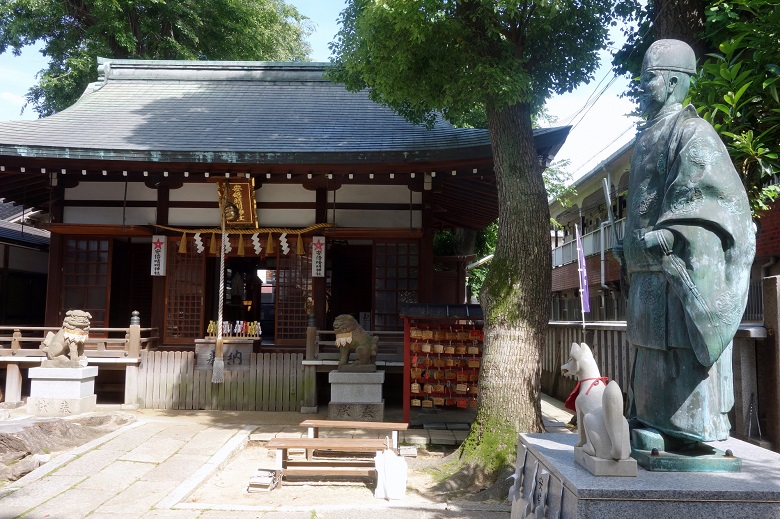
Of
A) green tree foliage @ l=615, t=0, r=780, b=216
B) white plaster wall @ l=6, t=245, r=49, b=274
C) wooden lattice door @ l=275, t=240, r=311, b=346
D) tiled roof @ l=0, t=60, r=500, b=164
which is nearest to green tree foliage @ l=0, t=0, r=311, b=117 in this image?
tiled roof @ l=0, t=60, r=500, b=164

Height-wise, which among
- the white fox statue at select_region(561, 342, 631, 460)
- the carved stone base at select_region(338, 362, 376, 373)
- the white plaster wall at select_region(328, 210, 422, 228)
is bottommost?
the carved stone base at select_region(338, 362, 376, 373)

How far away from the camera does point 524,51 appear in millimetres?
8008

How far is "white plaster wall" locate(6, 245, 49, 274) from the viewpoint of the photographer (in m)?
15.0

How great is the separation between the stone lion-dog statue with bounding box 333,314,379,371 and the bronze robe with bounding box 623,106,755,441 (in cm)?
638

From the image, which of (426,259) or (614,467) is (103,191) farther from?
(614,467)

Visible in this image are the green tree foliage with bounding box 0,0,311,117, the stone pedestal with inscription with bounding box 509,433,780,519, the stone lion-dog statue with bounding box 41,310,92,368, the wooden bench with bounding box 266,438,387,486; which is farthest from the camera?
the green tree foliage with bounding box 0,0,311,117

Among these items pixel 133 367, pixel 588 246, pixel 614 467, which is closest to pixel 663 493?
pixel 614 467

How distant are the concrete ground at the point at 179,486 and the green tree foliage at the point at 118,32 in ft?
51.7

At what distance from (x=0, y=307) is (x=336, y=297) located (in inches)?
332

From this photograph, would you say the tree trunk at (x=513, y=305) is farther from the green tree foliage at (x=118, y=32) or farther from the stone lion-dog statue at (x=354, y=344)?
the green tree foliage at (x=118, y=32)

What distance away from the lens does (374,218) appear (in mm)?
11477

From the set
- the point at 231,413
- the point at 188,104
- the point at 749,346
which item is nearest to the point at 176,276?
the point at 231,413

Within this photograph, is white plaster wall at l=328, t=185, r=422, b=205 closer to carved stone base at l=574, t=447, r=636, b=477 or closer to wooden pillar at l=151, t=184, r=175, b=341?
wooden pillar at l=151, t=184, r=175, b=341

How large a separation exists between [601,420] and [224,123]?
36.8ft
